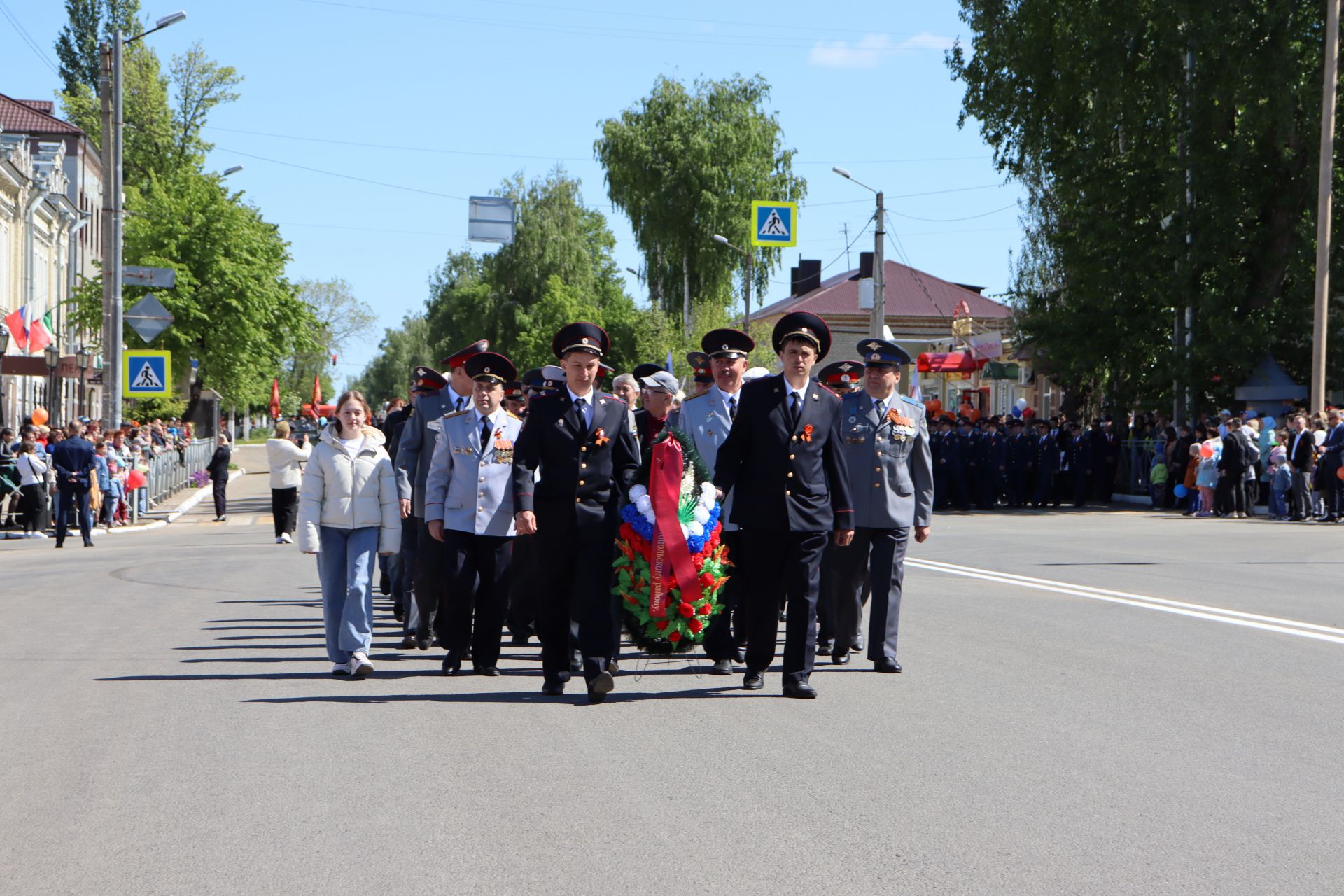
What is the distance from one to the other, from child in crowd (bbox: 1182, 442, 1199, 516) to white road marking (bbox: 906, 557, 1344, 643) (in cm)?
1306

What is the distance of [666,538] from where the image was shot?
28.1ft

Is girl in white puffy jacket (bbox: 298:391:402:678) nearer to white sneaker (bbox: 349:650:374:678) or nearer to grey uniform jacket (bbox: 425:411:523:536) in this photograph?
white sneaker (bbox: 349:650:374:678)

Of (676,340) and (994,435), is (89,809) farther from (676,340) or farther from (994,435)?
(676,340)

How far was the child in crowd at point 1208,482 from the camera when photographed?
2853 centimetres

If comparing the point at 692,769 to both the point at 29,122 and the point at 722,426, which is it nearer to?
the point at 722,426

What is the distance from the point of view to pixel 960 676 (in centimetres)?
919

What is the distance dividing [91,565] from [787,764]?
14644mm

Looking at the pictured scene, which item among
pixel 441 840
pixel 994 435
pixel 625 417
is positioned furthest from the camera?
pixel 994 435

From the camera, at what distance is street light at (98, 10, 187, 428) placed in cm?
2950

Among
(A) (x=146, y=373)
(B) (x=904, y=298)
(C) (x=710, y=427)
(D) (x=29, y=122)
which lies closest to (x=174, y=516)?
(A) (x=146, y=373)

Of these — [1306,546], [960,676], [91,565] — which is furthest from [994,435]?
[960,676]

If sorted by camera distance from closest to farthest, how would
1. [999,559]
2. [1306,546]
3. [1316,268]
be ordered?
[999,559]
[1306,546]
[1316,268]

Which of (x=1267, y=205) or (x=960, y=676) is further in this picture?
(x=1267, y=205)

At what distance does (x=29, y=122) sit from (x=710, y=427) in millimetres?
60260
